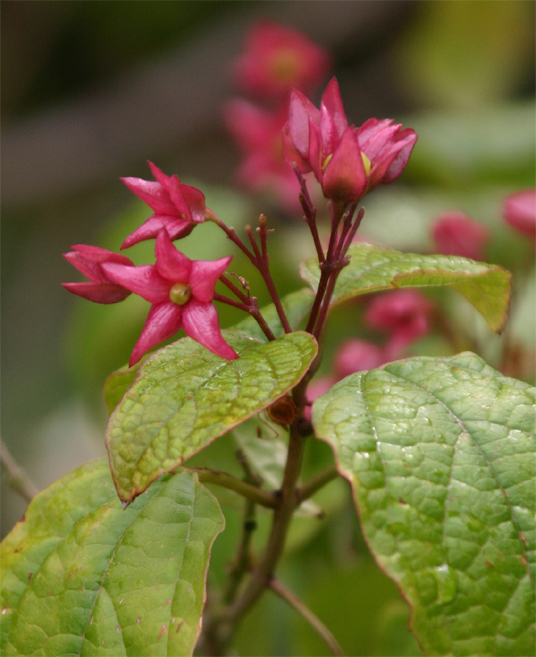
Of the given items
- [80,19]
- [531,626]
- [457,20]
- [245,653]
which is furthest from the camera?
[80,19]

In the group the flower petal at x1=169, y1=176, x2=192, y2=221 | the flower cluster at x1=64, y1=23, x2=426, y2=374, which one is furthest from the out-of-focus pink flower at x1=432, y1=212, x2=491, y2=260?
the flower petal at x1=169, y1=176, x2=192, y2=221

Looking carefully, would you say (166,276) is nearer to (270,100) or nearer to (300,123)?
(300,123)

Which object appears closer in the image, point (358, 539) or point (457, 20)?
point (358, 539)

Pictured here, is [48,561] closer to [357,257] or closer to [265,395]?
[265,395]

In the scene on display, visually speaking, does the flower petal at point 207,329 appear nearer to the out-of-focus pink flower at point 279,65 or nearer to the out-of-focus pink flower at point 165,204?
the out-of-focus pink flower at point 165,204

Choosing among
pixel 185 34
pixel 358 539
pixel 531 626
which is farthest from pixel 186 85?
pixel 531 626

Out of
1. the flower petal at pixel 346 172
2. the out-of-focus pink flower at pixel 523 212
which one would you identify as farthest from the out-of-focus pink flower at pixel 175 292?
the out-of-focus pink flower at pixel 523 212
